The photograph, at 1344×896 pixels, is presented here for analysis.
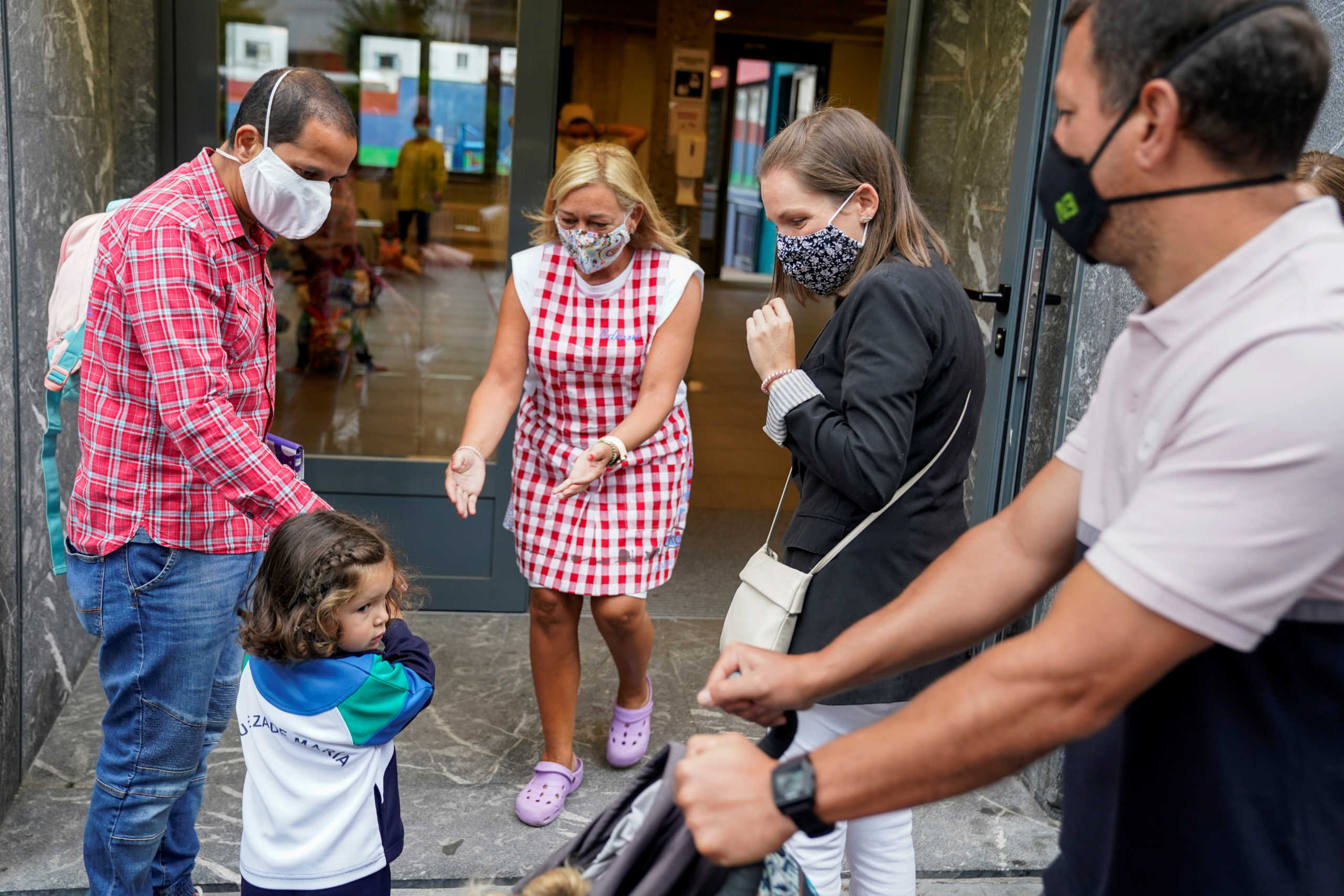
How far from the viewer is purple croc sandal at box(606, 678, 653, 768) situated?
142 inches

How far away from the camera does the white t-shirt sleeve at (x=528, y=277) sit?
323 cm

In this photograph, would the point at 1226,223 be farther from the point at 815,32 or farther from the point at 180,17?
the point at 815,32

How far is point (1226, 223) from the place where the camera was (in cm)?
120

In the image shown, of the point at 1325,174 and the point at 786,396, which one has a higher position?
the point at 1325,174

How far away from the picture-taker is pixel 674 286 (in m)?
3.24

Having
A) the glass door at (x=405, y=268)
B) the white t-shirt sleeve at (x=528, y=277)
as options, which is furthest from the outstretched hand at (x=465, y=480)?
the glass door at (x=405, y=268)

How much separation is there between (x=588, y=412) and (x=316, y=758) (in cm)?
127

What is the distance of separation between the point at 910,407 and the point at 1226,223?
1017 millimetres

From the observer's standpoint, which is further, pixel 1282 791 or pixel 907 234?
pixel 907 234

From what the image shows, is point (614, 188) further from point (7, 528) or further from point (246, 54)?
point (246, 54)

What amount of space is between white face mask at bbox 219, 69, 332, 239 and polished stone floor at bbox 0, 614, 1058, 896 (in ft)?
5.24

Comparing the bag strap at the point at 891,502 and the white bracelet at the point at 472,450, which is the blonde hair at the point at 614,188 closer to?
the white bracelet at the point at 472,450

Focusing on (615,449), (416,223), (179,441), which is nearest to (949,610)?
(179,441)

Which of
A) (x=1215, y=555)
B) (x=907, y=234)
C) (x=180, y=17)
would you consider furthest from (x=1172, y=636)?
(x=180, y=17)
